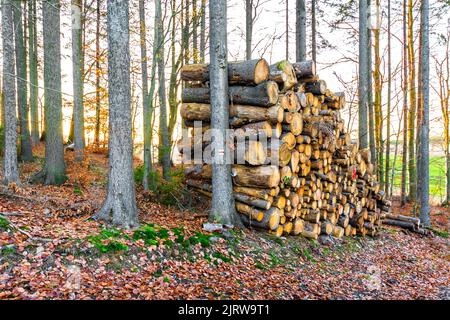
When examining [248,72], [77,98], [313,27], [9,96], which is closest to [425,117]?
[313,27]

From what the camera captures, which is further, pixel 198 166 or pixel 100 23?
pixel 100 23

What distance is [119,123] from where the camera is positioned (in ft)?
19.1

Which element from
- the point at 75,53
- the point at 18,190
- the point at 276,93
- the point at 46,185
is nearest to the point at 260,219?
the point at 276,93

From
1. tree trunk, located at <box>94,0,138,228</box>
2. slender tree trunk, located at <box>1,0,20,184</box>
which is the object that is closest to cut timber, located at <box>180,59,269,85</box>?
tree trunk, located at <box>94,0,138,228</box>

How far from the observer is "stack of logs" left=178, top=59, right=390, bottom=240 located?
271 inches

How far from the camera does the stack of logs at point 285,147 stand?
6.88 m

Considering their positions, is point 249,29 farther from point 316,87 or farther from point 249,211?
point 249,211

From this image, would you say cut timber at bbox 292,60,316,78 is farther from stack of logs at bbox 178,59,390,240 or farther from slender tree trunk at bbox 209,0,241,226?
slender tree trunk at bbox 209,0,241,226

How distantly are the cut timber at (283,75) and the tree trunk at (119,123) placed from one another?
10.2ft

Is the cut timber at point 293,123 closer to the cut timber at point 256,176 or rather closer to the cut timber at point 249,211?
the cut timber at point 256,176

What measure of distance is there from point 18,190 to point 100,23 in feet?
43.9

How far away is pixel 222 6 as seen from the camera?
6590mm

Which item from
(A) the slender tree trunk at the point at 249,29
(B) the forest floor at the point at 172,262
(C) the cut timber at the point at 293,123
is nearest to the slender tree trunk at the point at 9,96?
(B) the forest floor at the point at 172,262
